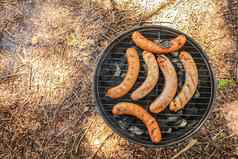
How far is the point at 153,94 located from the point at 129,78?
0.33 m

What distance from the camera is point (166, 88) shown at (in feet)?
12.2

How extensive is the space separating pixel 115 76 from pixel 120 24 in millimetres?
865

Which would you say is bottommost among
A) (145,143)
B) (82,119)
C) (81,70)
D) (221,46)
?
(145,143)

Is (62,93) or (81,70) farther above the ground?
(81,70)

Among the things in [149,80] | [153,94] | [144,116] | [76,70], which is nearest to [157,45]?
[149,80]

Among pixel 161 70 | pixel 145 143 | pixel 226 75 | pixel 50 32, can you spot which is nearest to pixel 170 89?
pixel 161 70

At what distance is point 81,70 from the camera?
4340 millimetres

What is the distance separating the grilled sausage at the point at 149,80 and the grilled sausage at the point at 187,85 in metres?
0.28

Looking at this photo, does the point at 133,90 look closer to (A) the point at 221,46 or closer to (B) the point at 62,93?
(B) the point at 62,93

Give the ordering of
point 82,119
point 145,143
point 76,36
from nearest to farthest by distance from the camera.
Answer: point 145,143 → point 82,119 → point 76,36

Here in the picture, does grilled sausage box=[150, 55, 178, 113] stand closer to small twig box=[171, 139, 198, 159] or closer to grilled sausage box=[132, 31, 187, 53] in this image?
grilled sausage box=[132, 31, 187, 53]

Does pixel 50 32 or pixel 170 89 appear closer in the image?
pixel 170 89

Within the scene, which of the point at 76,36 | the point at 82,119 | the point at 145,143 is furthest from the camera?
the point at 76,36

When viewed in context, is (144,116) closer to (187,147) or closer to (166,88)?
(166,88)
